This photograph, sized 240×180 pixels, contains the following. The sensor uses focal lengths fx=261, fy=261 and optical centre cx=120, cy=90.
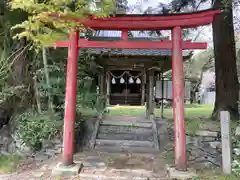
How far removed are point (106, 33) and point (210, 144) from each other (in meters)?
8.69

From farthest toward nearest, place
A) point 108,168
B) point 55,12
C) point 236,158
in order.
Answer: point 108,168 → point 236,158 → point 55,12

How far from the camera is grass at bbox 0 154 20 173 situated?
5805mm

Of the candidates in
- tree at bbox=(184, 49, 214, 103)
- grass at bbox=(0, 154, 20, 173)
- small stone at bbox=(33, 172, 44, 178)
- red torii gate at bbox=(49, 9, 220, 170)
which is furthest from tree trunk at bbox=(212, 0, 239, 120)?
tree at bbox=(184, 49, 214, 103)

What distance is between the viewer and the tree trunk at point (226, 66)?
744 centimetres

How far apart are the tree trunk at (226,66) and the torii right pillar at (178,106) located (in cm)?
290

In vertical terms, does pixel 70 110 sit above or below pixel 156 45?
below

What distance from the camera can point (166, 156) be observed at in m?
6.33

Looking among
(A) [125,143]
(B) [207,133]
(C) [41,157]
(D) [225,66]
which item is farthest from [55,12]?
(D) [225,66]

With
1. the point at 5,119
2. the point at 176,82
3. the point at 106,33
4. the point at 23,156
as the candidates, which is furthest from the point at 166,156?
the point at 106,33

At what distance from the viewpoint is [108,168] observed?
5.46 meters

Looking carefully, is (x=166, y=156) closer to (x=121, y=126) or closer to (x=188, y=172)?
(x=188, y=172)

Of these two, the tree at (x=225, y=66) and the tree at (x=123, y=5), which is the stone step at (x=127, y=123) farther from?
the tree at (x=123, y=5)

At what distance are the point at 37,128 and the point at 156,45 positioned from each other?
3.48 m

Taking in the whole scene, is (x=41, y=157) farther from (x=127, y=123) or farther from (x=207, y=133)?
(x=207, y=133)
